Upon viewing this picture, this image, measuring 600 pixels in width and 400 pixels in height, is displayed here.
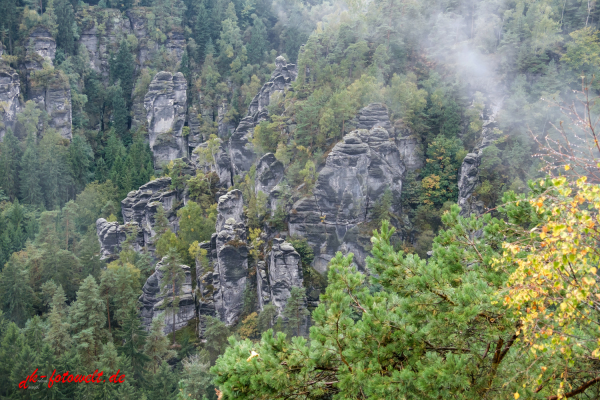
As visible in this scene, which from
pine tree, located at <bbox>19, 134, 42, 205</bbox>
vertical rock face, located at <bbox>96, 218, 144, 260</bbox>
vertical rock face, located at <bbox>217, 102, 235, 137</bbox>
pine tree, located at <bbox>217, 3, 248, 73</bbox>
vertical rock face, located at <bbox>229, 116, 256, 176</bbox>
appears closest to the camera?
vertical rock face, located at <bbox>96, 218, 144, 260</bbox>

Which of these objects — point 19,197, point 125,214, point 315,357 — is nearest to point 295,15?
point 125,214

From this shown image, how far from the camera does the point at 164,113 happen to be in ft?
203

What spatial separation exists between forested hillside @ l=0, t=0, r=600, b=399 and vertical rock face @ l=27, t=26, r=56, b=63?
294 millimetres

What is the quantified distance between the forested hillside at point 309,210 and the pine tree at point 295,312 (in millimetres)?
170

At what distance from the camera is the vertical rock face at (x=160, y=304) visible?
3316cm

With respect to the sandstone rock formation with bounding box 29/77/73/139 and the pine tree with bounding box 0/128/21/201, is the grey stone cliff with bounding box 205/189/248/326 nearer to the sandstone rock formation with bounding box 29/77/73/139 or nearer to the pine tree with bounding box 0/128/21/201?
the pine tree with bounding box 0/128/21/201

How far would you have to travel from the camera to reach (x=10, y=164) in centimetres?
4962

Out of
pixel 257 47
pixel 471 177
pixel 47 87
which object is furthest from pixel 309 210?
pixel 47 87

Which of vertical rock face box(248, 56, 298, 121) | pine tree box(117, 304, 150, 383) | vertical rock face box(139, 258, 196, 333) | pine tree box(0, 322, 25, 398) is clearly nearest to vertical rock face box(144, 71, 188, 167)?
vertical rock face box(248, 56, 298, 121)

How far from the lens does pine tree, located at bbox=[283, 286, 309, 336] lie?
2803 centimetres

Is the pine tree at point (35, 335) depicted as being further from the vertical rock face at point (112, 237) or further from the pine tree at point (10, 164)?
the pine tree at point (10, 164)

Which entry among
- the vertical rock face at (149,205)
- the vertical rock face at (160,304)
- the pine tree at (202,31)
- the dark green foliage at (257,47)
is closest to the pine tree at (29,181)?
the vertical rock face at (149,205)

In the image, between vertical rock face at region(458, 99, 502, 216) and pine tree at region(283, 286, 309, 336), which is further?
vertical rock face at region(458, 99, 502, 216)

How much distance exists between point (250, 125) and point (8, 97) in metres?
34.9
